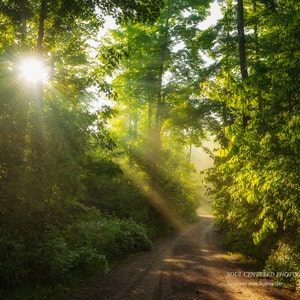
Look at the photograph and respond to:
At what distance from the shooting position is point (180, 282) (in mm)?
9172

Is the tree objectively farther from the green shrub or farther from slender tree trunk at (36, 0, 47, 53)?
the green shrub

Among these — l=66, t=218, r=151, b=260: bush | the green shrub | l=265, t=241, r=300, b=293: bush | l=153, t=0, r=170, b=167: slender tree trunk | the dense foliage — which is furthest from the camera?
l=153, t=0, r=170, b=167: slender tree trunk

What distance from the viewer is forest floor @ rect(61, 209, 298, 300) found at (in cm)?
794

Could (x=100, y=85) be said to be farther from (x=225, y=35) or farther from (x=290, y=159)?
(x=225, y=35)

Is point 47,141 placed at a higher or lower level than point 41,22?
lower

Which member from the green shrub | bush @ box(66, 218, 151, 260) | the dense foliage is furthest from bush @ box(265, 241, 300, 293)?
the green shrub

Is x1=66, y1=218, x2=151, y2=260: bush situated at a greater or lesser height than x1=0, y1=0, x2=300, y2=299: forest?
lesser

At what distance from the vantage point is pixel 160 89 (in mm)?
24000

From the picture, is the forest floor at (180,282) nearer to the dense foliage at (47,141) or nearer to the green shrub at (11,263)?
the dense foliage at (47,141)

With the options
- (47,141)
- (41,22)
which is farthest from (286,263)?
(41,22)

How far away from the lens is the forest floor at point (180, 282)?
794cm

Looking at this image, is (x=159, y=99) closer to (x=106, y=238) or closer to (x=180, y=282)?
(x=106, y=238)

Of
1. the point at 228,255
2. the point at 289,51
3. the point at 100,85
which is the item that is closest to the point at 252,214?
the point at 228,255

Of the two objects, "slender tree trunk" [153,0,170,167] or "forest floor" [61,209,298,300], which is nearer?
"forest floor" [61,209,298,300]
